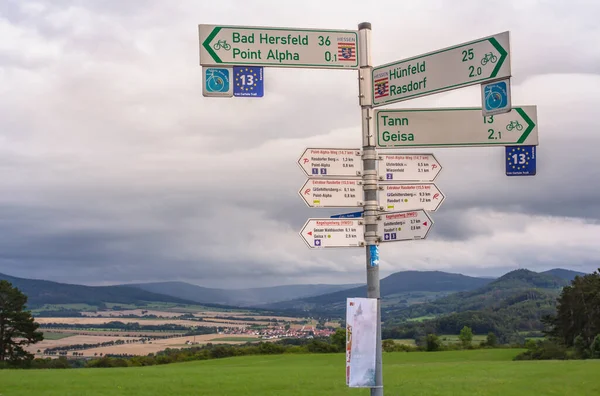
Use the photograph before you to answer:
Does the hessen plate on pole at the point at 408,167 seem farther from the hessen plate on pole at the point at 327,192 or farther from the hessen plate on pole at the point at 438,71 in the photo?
the hessen plate on pole at the point at 438,71

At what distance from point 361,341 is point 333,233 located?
158cm

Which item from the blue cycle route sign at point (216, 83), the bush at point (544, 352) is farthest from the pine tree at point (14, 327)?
the blue cycle route sign at point (216, 83)

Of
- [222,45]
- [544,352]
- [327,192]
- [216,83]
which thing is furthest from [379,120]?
[544,352]

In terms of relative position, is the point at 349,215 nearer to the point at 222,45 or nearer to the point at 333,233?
the point at 333,233

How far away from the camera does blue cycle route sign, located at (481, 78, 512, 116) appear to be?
9172mm

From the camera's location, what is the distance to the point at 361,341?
894 centimetres

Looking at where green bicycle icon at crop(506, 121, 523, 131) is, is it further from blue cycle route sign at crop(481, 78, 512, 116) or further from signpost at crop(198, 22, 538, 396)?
blue cycle route sign at crop(481, 78, 512, 116)

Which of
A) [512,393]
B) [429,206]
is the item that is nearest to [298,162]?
[429,206]

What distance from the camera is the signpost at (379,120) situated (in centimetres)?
947

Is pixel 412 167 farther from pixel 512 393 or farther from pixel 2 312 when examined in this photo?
pixel 2 312

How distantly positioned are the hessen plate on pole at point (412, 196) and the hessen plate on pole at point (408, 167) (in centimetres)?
12

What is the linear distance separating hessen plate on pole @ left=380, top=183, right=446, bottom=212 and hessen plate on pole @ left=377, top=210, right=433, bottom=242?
229mm

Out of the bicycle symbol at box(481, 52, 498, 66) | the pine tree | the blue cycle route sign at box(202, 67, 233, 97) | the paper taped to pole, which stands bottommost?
the pine tree

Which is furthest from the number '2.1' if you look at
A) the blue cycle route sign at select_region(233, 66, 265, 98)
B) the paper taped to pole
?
the blue cycle route sign at select_region(233, 66, 265, 98)
